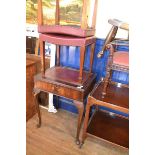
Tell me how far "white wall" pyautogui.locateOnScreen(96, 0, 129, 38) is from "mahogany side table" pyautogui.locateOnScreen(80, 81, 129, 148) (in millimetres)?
575

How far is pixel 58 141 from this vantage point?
5.39ft

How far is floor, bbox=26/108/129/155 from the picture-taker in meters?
1.53

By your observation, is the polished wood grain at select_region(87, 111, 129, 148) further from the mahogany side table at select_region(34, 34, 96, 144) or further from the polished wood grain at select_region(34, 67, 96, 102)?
the polished wood grain at select_region(34, 67, 96, 102)

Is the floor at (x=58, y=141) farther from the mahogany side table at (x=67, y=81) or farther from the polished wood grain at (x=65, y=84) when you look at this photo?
the polished wood grain at (x=65, y=84)

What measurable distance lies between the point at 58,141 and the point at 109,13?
1465 millimetres

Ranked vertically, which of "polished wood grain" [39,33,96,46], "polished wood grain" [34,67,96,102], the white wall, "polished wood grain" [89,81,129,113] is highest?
the white wall

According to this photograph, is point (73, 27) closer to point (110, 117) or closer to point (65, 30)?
point (65, 30)

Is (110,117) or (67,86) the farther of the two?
(110,117)

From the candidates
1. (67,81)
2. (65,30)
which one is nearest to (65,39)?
(65,30)

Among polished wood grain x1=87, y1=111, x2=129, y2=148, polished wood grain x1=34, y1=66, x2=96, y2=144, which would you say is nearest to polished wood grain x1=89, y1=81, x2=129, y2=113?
polished wood grain x1=34, y1=66, x2=96, y2=144

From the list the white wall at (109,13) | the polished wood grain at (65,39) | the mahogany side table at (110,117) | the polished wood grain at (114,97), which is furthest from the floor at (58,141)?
the white wall at (109,13)

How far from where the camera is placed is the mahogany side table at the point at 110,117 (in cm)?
136
